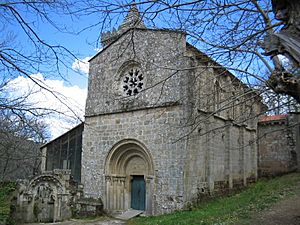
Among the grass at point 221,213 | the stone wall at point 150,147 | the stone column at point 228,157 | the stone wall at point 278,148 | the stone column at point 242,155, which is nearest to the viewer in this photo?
the grass at point 221,213

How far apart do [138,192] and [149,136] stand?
111 inches

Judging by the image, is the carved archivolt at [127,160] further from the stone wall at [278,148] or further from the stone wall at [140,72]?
the stone wall at [278,148]

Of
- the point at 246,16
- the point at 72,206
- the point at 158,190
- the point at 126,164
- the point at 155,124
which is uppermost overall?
the point at 246,16

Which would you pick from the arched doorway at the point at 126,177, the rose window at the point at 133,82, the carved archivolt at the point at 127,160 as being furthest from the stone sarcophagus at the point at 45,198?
the rose window at the point at 133,82

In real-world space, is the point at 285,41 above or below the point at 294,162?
above

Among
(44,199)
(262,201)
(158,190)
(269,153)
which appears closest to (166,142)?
(158,190)

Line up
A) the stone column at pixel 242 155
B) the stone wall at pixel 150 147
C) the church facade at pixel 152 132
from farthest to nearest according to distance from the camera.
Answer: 1. the stone column at pixel 242 155
2. the church facade at pixel 152 132
3. the stone wall at pixel 150 147

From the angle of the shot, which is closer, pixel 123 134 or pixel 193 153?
pixel 193 153

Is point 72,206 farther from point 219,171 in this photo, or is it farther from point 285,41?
point 285,41

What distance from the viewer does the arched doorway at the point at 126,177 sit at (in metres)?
12.8

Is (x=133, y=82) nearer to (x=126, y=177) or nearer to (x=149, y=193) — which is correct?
(x=126, y=177)

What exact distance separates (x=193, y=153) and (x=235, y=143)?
5.22 meters

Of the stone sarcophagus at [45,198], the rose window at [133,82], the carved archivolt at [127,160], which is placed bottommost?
the stone sarcophagus at [45,198]

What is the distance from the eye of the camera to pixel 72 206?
12.6 m
